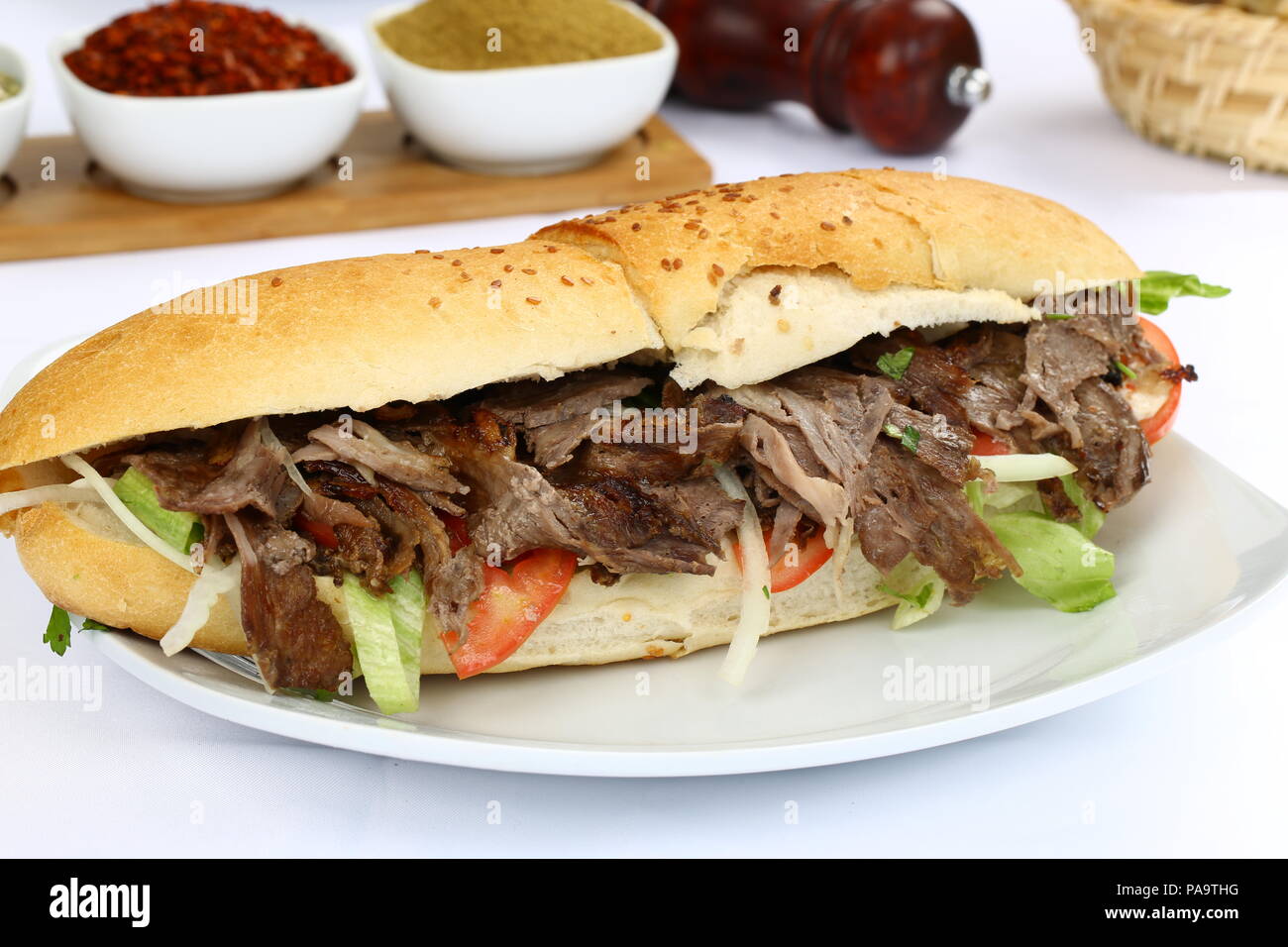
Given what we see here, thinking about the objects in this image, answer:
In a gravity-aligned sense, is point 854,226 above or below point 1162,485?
above

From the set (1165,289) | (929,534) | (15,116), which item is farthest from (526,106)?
A: (929,534)

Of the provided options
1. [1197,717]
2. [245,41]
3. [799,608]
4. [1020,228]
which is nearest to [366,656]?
[799,608]

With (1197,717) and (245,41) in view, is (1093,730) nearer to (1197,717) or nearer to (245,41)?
(1197,717)

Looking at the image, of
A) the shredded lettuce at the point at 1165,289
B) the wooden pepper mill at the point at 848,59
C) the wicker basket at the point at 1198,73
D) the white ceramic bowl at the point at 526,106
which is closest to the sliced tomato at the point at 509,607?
the shredded lettuce at the point at 1165,289

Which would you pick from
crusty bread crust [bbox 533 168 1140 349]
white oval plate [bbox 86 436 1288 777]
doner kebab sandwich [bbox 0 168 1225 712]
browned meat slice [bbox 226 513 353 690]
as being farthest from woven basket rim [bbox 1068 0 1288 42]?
browned meat slice [bbox 226 513 353 690]

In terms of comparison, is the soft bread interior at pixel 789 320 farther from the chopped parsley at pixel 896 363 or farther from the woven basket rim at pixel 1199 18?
the woven basket rim at pixel 1199 18
